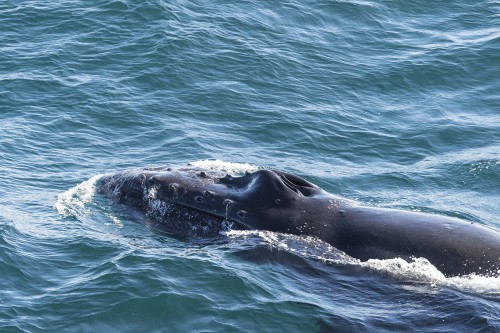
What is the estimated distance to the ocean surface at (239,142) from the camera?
46.5 ft

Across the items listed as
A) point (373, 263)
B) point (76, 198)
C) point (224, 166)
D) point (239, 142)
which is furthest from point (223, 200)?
point (239, 142)

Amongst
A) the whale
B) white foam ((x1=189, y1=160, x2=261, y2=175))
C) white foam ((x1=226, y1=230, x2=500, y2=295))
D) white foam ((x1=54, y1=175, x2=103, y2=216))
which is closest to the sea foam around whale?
white foam ((x1=226, y1=230, x2=500, y2=295))

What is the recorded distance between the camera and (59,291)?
1502 cm

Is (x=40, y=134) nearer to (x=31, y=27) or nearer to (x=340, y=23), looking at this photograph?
(x=31, y=27)

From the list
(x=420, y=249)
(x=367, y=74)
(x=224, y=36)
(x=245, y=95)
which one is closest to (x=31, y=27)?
(x=224, y=36)

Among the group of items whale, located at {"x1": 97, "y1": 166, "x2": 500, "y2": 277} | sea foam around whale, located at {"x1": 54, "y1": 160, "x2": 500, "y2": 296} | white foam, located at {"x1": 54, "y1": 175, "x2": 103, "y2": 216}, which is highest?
whale, located at {"x1": 97, "y1": 166, "x2": 500, "y2": 277}

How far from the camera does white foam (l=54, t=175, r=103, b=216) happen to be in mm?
18656

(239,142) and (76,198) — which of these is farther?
(239,142)

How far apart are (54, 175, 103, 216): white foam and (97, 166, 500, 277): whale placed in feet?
5.99

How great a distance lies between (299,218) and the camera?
15.3m

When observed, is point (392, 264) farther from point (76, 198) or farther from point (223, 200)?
point (76, 198)

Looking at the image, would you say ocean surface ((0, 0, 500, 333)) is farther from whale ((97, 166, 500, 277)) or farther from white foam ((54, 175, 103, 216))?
whale ((97, 166, 500, 277))

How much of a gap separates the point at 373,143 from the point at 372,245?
11165 millimetres

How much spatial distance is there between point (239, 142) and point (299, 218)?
9.76 meters
